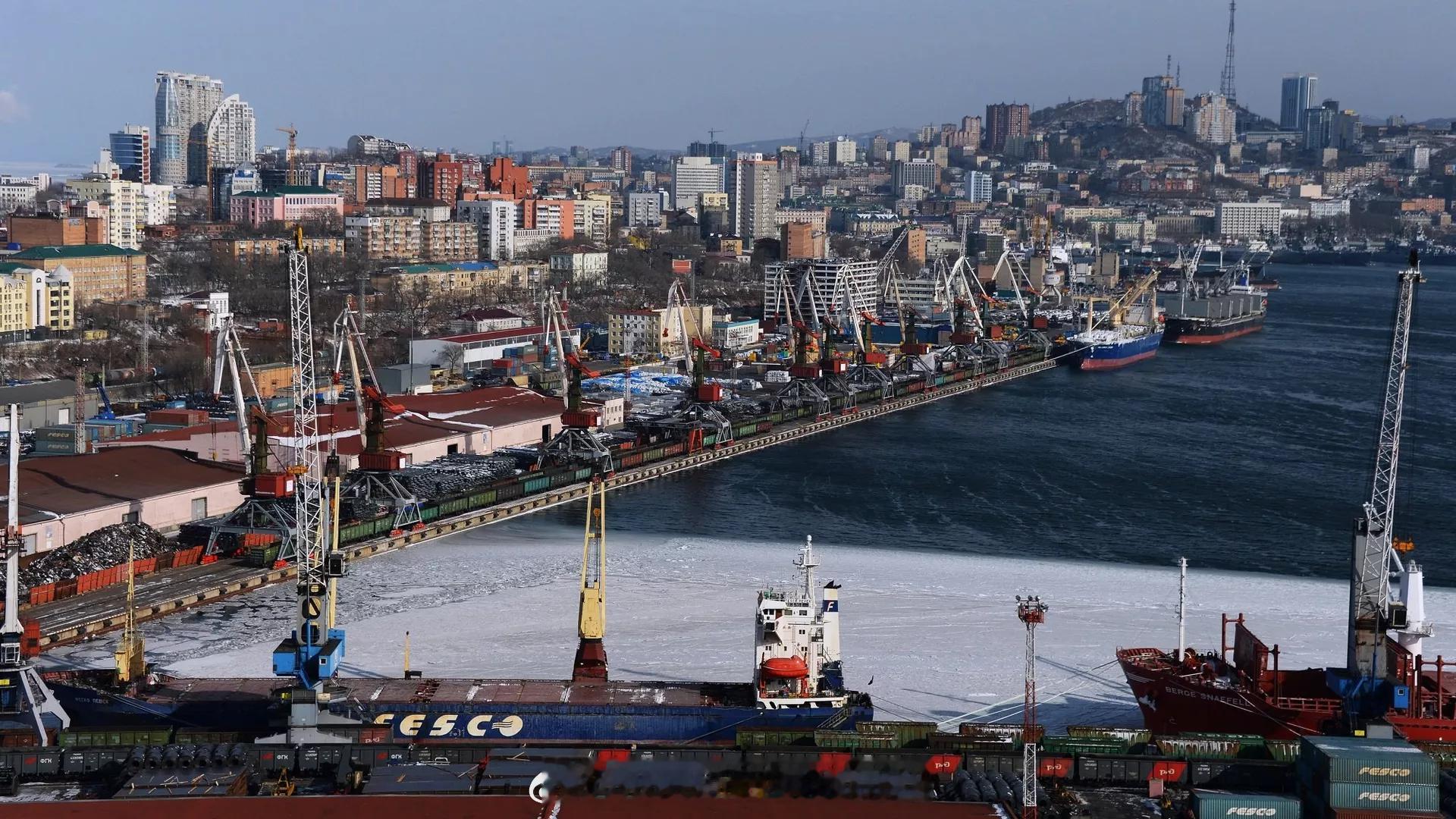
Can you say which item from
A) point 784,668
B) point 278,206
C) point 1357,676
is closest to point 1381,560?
point 1357,676

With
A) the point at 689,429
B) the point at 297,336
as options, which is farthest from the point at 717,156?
the point at 297,336

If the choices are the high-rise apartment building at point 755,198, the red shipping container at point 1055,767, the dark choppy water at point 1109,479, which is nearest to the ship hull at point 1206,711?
the red shipping container at point 1055,767

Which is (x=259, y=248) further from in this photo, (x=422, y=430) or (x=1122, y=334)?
(x=422, y=430)

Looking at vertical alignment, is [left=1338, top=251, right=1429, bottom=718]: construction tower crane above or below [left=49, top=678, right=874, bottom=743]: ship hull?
above

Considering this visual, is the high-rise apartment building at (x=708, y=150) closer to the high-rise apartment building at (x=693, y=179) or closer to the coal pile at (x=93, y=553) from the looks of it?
the high-rise apartment building at (x=693, y=179)

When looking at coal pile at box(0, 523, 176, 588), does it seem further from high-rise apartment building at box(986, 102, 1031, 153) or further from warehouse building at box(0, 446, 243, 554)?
high-rise apartment building at box(986, 102, 1031, 153)

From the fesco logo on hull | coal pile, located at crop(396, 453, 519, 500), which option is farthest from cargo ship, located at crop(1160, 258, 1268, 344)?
the fesco logo on hull
